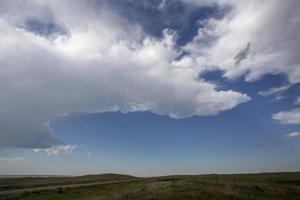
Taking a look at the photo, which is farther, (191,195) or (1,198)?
(1,198)

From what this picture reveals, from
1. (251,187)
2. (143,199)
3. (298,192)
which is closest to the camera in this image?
(143,199)

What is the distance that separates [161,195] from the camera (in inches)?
1121

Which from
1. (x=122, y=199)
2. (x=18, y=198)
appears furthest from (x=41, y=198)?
(x=122, y=199)

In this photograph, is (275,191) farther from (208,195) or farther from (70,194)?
(70,194)

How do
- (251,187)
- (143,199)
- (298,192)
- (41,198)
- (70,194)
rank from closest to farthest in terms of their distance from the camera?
(143,199)
(298,192)
(251,187)
(41,198)
(70,194)

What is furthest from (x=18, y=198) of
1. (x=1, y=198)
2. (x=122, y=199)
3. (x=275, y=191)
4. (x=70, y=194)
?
(x=275, y=191)

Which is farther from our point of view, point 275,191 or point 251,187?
point 251,187

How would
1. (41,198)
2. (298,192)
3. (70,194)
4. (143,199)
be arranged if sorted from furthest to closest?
(70,194), (41,198), (298,192), (143,199)

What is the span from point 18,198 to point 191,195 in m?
24.5

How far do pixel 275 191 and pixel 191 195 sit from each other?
1019 centimetres

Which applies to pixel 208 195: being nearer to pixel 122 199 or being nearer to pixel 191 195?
pixel 191 195

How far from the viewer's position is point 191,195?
2764 centimetres

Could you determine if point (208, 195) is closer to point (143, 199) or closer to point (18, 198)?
point (143, 199)

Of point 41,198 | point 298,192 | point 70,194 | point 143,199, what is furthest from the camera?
point 70,194
